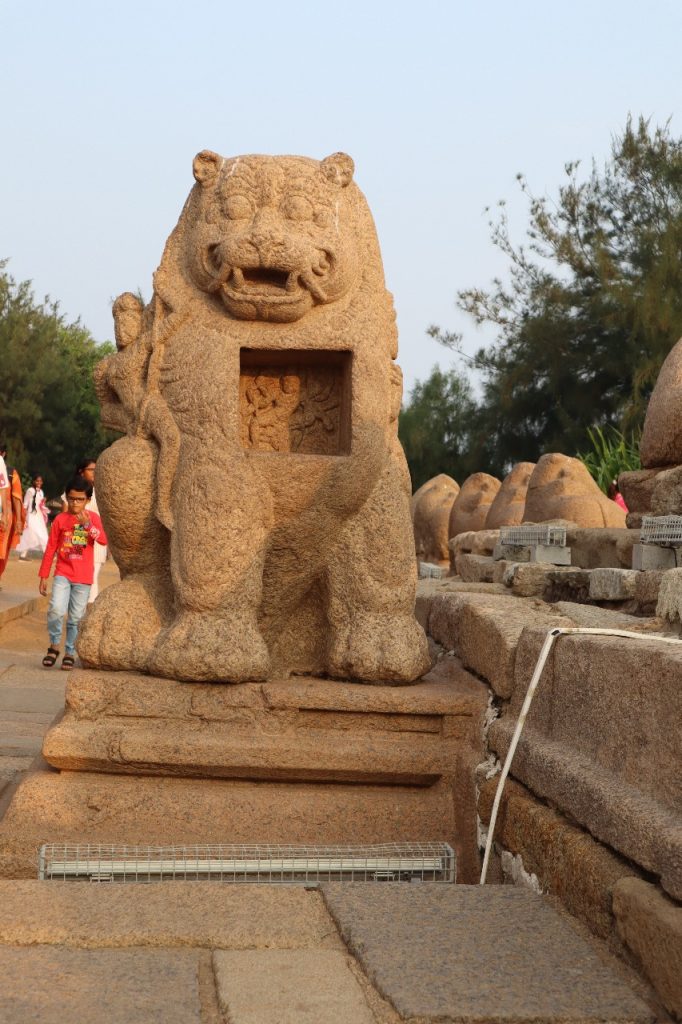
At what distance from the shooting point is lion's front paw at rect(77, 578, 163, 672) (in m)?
3.80

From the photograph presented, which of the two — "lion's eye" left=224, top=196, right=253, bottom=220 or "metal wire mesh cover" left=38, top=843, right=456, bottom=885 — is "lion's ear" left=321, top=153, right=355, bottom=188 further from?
"metal wire mesh cover" left=38, top=843, right=456, bottom=885

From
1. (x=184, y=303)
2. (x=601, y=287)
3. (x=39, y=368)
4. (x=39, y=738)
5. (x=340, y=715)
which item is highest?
(x=601, y=287)

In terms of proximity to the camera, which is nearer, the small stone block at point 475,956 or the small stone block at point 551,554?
the small stone block at point 475,956

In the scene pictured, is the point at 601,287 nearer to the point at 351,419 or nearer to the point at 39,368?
the point at 39,368

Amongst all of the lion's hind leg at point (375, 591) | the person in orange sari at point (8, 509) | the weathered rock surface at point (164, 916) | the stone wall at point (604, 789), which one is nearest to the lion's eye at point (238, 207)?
the lion's hind leg at point (375, 591)

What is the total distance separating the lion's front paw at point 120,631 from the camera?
3.80m

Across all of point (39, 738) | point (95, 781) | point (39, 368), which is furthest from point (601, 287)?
point (95, 781)

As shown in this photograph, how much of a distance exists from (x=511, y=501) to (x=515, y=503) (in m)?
0.09

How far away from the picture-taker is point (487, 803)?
10.7 feet

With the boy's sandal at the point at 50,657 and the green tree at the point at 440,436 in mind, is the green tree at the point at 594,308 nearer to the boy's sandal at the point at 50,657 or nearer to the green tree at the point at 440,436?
the green tree at the point at 440,436

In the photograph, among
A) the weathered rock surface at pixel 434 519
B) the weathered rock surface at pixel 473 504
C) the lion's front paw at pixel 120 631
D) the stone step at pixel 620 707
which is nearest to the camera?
the stone step at pixel 620 707

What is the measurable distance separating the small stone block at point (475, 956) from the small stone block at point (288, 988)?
0.06m

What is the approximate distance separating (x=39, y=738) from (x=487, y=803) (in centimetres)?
313

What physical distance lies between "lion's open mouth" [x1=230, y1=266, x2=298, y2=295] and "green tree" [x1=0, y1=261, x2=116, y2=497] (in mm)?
24896
